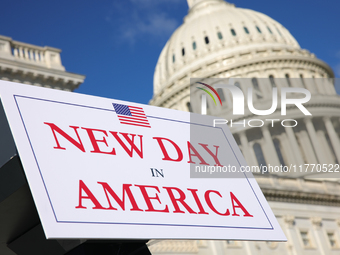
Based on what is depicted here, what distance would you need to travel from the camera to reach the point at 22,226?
547 cm

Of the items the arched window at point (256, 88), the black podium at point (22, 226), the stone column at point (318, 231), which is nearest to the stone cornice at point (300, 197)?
the stone column at point (318, 231)

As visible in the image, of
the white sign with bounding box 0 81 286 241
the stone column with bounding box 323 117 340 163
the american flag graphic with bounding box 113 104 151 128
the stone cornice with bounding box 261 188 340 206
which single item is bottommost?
the white sign with bounding box 0 81 286 241

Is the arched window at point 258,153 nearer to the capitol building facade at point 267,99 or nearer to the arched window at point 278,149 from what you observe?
the capitol building facade at point 267,99

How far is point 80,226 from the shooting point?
14.0ft

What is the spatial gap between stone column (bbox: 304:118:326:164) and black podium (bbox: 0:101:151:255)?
49813mm

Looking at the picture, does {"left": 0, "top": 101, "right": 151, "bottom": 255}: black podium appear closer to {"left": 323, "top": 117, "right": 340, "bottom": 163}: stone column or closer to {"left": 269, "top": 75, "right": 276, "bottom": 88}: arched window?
{"left": 323, "top": 117, "right": 340, "bottom": 163}: stone column

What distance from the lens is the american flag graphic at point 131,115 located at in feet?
18.4

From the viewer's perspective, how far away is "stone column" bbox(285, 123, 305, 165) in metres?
52.6

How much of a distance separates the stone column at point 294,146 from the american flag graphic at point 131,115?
159 ft

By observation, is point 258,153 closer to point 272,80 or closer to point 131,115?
point 272,80

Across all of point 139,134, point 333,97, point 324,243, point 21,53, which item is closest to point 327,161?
point 333,97

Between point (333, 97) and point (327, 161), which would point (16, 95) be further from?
point (333, 97)

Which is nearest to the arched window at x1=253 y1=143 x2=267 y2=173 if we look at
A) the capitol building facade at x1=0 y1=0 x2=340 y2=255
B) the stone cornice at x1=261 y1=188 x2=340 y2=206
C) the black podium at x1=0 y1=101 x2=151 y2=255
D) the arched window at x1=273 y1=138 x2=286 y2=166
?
the capitol building facade at x1=0 y1=0 x2=340 y2=255

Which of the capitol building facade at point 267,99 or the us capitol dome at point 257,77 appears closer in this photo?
the capitol building facade at point 267,99
